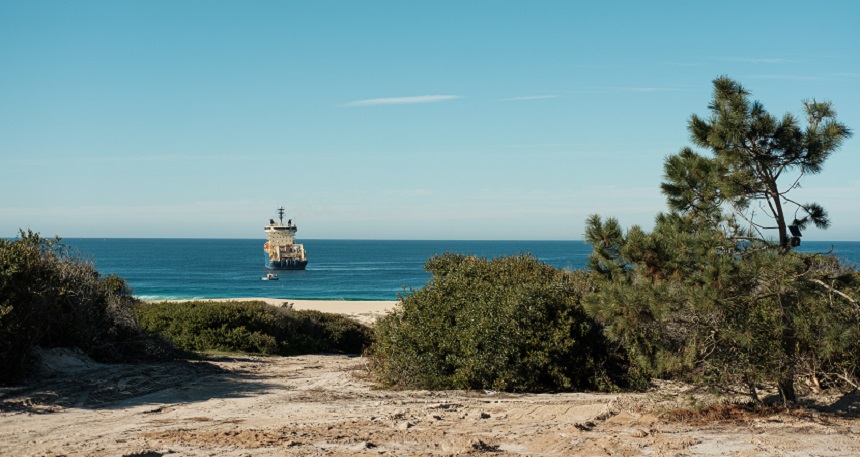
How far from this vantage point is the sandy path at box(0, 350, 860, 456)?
7719 millimetres

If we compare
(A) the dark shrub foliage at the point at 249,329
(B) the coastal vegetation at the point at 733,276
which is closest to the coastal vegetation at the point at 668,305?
(B) the coastal vegetation at the point at 733,276

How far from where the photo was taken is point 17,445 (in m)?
8.08

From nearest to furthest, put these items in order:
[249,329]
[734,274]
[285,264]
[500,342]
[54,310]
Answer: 1. [734,274]
2. [500,342]
3. [54,310]
4. [249,329]
5. [285,264]

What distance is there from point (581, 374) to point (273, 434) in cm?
563

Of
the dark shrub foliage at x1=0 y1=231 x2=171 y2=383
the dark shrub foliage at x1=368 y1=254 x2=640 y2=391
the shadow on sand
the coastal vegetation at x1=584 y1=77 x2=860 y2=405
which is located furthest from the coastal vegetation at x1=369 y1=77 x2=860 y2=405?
the dark shrub foliage at x1=0 y1=231 x2=171 y2=383

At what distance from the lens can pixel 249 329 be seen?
20.9 meters

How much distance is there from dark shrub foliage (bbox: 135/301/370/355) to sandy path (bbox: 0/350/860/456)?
23.2 feet

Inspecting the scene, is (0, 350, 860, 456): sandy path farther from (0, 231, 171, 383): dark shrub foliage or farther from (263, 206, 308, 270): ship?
(263, 206, 308, 270): ship

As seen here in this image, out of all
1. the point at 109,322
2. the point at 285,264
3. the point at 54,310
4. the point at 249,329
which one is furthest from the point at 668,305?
the point at 285,264

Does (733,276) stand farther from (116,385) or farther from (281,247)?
(281,247)

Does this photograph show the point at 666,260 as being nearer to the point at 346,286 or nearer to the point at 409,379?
the point at 409,379

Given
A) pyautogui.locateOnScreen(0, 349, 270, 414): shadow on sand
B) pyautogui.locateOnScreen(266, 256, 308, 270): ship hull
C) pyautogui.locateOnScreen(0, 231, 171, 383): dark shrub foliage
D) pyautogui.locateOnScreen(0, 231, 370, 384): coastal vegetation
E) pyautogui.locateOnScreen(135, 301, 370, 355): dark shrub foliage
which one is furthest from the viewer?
pyautogui.locateOnScreen(266, 256, 308, 270): ship hull

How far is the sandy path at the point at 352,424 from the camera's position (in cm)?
772

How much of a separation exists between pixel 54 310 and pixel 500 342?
799 cm
